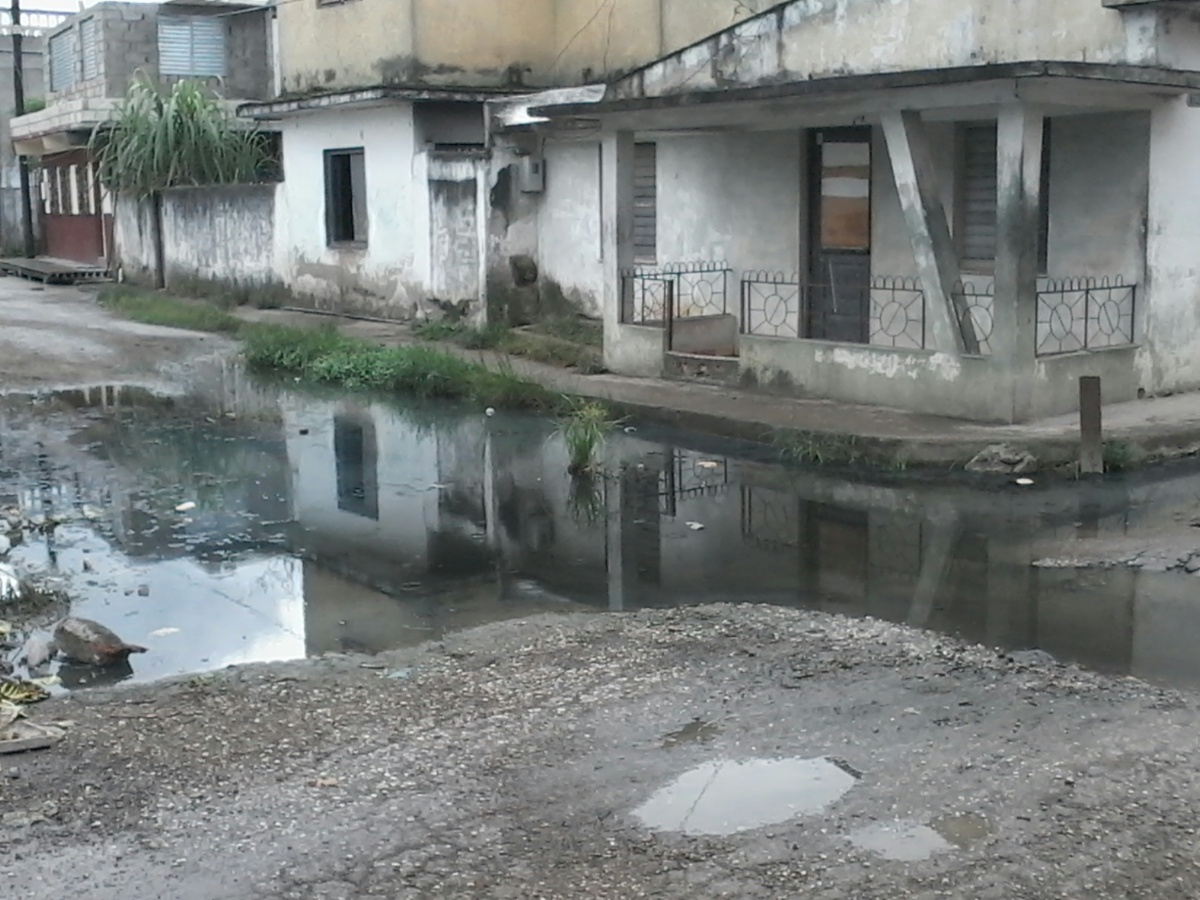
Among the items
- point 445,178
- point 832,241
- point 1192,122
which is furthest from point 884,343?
point 445,178

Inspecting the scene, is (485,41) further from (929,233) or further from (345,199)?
(929,233)

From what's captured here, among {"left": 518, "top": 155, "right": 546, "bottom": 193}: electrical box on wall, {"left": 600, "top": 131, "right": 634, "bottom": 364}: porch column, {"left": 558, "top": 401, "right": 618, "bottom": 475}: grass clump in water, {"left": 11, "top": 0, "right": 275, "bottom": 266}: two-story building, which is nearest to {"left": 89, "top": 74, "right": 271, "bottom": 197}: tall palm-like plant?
{"left": 11, "top": 0, "right": 275, "bottom": 266}: two-story building

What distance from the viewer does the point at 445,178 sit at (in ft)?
62.8

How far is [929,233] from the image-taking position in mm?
12102

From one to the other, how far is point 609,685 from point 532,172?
42.4ft

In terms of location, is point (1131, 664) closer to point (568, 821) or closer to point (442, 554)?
point (568, 821)

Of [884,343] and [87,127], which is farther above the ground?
[87,127]

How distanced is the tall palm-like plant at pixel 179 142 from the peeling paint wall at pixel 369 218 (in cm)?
301

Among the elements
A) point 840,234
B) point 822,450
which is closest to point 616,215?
point 840,234

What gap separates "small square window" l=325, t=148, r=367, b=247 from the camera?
21453mm

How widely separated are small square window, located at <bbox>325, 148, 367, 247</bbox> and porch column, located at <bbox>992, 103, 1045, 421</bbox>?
11686 millimetres

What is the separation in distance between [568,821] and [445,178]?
49.3 ft

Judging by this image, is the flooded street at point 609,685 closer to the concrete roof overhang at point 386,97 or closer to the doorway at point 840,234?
the doorway at point 840,234

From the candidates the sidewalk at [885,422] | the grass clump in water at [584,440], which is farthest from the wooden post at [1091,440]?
the grass clump in water at [584,440]
